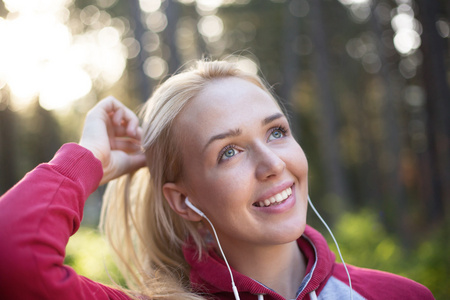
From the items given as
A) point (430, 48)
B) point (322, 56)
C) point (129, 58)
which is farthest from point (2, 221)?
point (129, 58)

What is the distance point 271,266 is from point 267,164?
67 centimetres

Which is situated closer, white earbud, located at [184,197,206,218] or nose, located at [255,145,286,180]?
nose, located at [255,145,286,180]

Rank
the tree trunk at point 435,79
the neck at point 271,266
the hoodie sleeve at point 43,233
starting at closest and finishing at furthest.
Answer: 1. the hoodie sleeve at point 43,233
2. the neck at point 271,266
3. the tree trunk at point 435,79

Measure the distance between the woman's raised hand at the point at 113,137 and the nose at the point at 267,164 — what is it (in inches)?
39.6

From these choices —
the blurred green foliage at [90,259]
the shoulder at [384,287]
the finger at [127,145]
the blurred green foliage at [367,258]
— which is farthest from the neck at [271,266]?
the blurred green foliage at [90,259]

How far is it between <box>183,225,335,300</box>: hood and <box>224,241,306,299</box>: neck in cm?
9

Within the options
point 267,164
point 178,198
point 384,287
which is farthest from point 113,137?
point 384,287

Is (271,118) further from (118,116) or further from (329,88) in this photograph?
(329,88)

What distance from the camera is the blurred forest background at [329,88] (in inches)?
A: 304

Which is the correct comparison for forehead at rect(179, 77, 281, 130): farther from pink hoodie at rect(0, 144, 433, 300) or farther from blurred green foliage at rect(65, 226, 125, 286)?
blurred green foliage at rect(65, 226, 125, 286)

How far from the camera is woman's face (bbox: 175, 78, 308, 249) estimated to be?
6.91 feet

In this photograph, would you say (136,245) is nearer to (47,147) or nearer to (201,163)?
(201,163)

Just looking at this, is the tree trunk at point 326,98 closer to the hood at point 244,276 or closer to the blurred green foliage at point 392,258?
the blurred green foliage at point 392,258

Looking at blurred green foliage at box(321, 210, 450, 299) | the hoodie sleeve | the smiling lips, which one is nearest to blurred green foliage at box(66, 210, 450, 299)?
blurred green foliage at box(321, 210, 450, 299)
